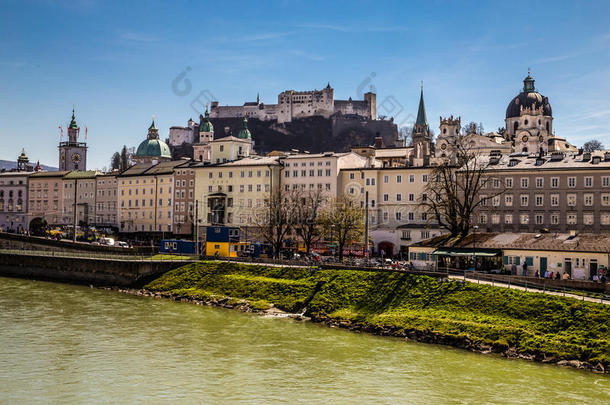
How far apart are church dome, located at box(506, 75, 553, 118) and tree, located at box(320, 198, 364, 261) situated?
7488 cm

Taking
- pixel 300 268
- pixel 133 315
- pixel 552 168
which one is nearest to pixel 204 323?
pixel 133 315

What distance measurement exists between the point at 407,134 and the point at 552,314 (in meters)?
161

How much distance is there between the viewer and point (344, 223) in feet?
233

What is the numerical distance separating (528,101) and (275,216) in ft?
260

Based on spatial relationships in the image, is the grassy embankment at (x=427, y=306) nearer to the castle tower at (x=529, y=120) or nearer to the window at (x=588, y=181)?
the window at (x=588, y=181)

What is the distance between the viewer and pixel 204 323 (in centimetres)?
4503

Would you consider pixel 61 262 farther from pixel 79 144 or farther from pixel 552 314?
pixel 79 144

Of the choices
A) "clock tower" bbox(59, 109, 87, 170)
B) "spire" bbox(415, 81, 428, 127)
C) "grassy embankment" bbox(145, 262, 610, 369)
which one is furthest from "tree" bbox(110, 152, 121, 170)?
"grassy embankment" bbox(145, 262, 610, 369)

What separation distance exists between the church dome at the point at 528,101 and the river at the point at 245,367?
106m

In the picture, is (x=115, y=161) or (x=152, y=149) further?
(x=115, y=161)

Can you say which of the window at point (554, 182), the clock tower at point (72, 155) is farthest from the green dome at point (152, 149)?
the window at point (554, 182)

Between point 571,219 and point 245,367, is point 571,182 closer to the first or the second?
point 571,219

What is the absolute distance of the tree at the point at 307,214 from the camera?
76025 mm

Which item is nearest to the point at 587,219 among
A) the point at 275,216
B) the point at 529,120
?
the point at 275,216
